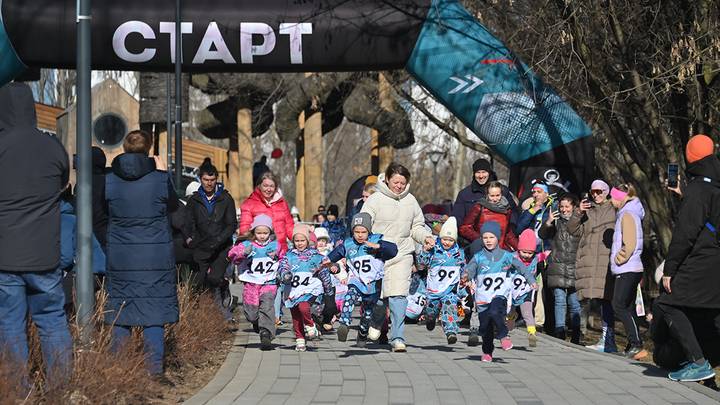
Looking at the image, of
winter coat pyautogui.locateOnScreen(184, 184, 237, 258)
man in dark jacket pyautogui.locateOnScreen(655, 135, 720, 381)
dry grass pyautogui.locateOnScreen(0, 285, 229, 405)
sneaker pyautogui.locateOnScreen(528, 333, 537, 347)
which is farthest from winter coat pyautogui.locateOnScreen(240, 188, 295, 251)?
man in dark jacket pyautogui.locateOnScreen(655, 135, 720, 381)

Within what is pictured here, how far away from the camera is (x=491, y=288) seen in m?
12.7

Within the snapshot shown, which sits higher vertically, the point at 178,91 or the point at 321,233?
the point at 178,91

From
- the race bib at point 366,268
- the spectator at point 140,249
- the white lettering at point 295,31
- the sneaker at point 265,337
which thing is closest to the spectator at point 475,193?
the white lettering at point 295,31

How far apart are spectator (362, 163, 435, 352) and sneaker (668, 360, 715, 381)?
9.73 feet

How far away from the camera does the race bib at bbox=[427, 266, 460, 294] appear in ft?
46.2

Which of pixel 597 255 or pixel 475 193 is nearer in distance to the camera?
pixel 597 255

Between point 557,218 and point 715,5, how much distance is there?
11.0 ft

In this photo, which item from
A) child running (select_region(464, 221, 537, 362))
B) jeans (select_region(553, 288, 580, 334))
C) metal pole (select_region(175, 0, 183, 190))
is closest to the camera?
child running (select_region(464, 221, 537, 362))

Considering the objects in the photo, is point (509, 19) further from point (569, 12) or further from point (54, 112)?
point (54, 112)

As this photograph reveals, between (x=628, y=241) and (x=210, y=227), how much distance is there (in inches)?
183

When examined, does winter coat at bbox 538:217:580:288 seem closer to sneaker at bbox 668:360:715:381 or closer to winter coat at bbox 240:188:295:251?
winter coat at bbox 240:188:295:251

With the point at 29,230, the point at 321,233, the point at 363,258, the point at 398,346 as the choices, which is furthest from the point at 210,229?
the point at 29,230

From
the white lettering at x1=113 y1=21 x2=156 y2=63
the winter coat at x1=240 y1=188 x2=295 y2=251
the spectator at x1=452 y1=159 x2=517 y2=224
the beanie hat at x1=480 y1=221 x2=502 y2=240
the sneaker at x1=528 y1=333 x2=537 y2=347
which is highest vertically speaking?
the white lettering at x1=113 y1=21 x2=156 y2=63

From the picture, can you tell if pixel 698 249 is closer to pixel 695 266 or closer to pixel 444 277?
pixel 695 266
